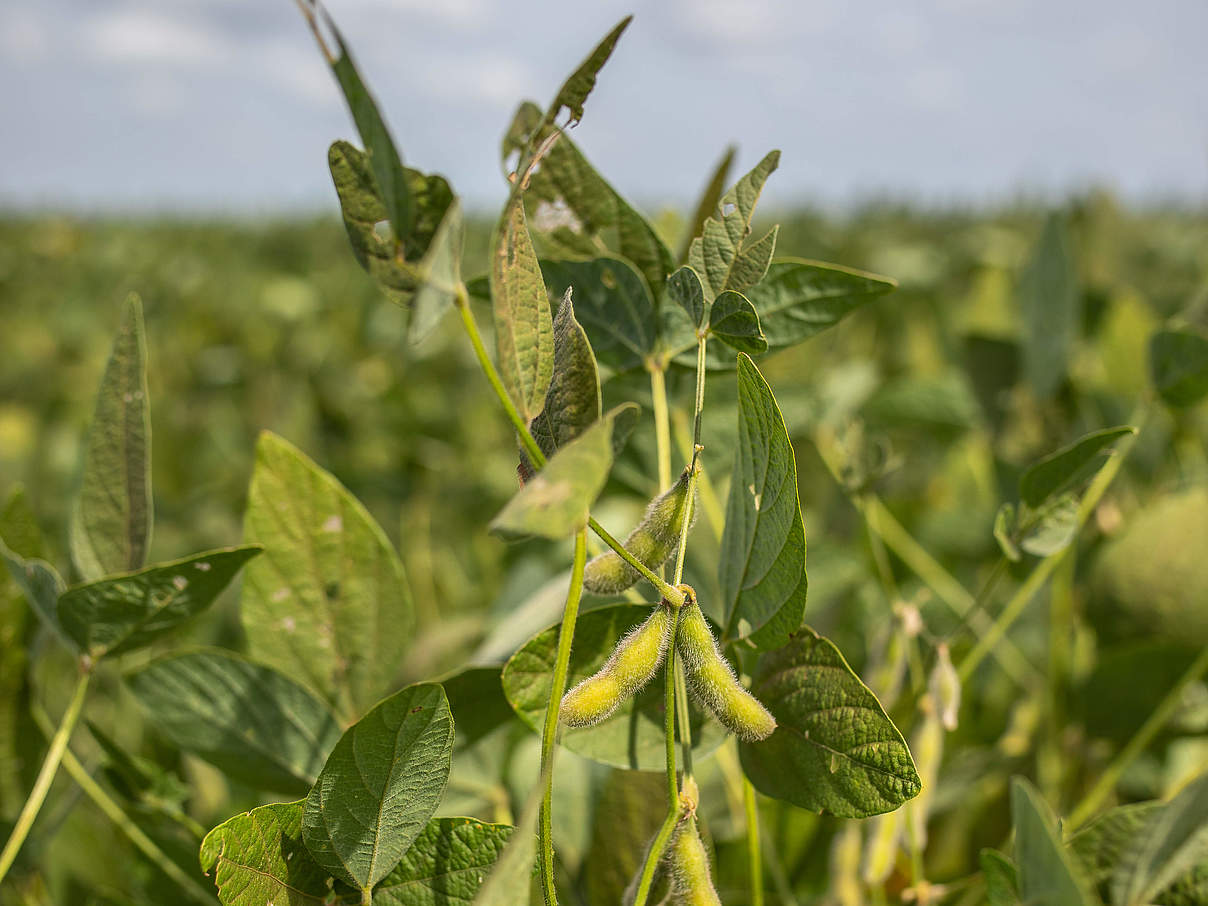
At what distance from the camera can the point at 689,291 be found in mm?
395

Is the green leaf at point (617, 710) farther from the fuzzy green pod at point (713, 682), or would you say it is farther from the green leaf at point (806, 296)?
the green leaf at point (806, 296)

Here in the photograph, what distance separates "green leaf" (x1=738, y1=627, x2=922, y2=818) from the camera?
36 centimetres

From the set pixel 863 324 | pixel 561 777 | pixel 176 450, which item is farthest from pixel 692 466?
pixel 863 324

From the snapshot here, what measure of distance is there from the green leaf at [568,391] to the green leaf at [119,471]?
0.25 m

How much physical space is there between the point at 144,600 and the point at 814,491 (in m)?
0.97

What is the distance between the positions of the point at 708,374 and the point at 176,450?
126cm

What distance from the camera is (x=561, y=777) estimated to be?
2.14 ft

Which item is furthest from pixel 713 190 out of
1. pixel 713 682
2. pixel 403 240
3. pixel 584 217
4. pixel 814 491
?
pixel 814 491

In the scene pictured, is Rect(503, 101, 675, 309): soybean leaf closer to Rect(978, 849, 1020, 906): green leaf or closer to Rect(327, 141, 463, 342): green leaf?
Rect(327, 141, 463, 342): green leaf

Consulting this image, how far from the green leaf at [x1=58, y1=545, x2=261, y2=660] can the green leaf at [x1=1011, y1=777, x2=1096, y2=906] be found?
1.13 ft

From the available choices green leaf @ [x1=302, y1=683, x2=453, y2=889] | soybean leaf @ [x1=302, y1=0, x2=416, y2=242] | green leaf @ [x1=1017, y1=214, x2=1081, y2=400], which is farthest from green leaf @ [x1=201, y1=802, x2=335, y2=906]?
green leaf @ [x1=1017, y1=214, x2=1081, y2=400]

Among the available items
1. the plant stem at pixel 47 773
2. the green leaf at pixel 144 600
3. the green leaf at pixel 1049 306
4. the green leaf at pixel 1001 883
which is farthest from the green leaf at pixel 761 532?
the green leaf at pixel 1049 306

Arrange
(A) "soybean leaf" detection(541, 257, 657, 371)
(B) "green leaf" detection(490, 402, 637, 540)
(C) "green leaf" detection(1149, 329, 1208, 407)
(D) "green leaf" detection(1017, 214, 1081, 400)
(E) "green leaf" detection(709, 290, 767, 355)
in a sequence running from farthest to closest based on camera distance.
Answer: (D) "green leaf" detection(1017, 214, 1081, 400), (C) "green leaf" detection(1149, 329, 1208, 407), (A) "soybean leaf" detection(541, 257, 657, 371), (E) "green leaf" detection(709, 290, 767, 355), (B) "green leaf" detection(490, 402, 637, 540)

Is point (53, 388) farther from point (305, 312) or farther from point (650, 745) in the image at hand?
point (650, 745)
